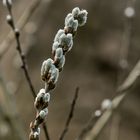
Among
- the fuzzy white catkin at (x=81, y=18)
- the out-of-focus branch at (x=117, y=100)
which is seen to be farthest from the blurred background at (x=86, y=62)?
the fuzzy white catkin at (x=81, y=18)

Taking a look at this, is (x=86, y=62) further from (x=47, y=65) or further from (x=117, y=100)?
(x=47, y=65)

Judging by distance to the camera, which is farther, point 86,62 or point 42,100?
point 86,62

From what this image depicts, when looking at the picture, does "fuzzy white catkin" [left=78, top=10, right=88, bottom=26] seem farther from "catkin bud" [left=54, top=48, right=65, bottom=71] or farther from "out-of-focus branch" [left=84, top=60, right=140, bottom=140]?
"out-of-focus branch" [left=84, top=60, right=140, bottom=140]

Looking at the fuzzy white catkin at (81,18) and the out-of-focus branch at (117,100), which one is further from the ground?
the out-of-focus branch at (117,100)

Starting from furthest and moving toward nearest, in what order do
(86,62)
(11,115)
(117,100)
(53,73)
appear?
1. (86,62)
2. (11,115)
3. (117,100)
4. (53,73)

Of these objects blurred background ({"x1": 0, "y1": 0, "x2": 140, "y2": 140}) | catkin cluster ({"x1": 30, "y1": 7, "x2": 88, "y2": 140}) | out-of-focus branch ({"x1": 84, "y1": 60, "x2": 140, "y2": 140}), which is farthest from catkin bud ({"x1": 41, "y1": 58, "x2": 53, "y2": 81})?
blurred background ({"x1": 0, "y1": 0, "x2": 140, "y2": 140})

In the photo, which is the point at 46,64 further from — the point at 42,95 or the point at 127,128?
the point at 127,128

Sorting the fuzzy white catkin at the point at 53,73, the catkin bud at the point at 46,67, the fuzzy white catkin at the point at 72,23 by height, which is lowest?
the fuzzy white catkin at the point at 53,73

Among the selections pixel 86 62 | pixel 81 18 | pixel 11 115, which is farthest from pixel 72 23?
pixel 86 62

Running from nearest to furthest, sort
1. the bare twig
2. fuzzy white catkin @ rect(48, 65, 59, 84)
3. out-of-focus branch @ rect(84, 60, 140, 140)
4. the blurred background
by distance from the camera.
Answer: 1. fuzzy white catkin @ rect(48, 65, 59, 84)
2. out-of-focus branch @ rect(84, 60, 140, 140)
3. the bare twig
4. the blurred background

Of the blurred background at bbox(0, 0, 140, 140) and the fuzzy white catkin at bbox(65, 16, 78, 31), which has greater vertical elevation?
the blurred background at bbox(0, 0, 140, 140)

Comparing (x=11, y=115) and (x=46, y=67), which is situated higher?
(x=11, y=115)

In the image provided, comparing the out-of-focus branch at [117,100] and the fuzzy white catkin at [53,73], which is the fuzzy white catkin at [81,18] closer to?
the fuzzy white catkin at [53,73]

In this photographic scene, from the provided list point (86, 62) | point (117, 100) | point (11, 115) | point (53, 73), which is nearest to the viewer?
point (53, 73)
